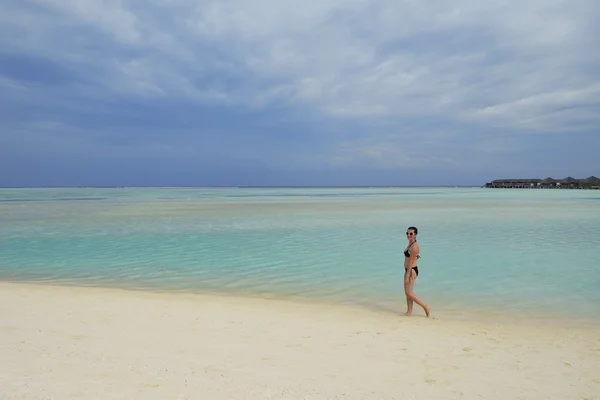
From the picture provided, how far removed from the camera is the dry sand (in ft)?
16.5

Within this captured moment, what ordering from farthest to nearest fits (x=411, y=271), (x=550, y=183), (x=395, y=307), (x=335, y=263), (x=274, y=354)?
(x=550, y=183) < (x=335, y=263) < (x=395, y=307) < (x=411, y=271) < (x=274, y=354)

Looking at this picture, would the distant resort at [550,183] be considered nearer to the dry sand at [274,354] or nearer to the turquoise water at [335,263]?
the turquoise water at [335,263]

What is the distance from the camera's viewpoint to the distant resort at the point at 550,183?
122 meters

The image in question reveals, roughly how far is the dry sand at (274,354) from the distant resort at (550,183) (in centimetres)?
13049

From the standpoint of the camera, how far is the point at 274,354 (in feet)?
20.7

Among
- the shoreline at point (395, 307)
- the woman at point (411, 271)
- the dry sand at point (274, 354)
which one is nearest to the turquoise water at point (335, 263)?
the shoreline at point (395, 307)

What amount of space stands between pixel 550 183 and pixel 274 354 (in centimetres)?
16191

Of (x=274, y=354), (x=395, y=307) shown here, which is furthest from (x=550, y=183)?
(x=274, y=354)

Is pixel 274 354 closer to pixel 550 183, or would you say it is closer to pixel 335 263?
pixel 335 263

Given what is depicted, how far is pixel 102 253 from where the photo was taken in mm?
17125

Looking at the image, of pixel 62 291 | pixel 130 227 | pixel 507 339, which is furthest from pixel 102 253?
pixel 507 339

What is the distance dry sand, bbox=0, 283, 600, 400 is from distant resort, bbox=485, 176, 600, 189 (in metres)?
130

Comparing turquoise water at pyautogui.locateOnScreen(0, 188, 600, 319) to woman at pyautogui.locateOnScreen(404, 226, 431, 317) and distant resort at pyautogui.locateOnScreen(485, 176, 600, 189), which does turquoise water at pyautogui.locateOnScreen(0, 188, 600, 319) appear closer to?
woman at pyautogui.locateOnScreen(404, 226, 431, 317)

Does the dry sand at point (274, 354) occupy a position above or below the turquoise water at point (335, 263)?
above
